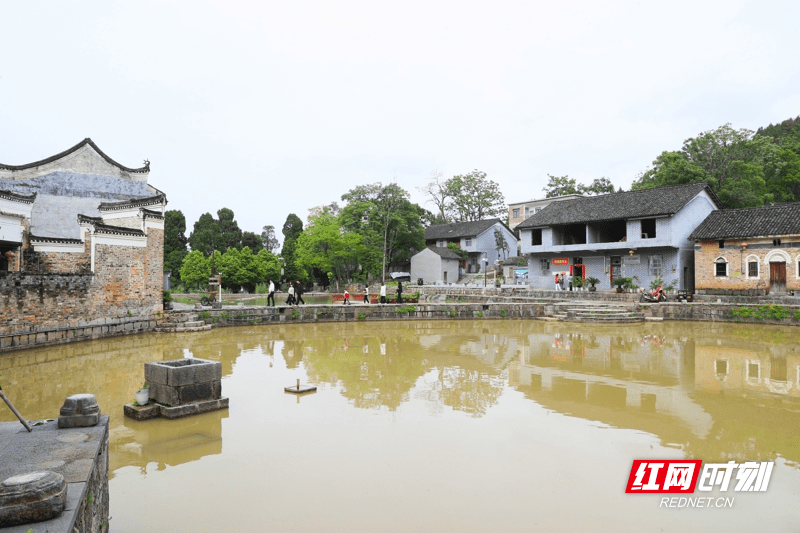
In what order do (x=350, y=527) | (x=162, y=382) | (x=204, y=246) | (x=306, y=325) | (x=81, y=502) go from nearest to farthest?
(x=81, y=502)
(x=350, y=527)
(x=162, y=382)
(x=306, y=325)
(x=204, y=246)

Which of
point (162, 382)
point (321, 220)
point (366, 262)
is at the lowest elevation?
point (162, 382)

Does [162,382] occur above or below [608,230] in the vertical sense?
below

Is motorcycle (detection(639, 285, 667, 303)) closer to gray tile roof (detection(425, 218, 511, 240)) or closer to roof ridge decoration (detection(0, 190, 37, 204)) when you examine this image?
gray tile roof (detection(425, 218, 511, 240))

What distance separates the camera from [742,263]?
25.5 meters

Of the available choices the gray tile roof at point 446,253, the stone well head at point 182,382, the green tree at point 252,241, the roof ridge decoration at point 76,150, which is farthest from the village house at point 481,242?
the stone well head at point 182,382

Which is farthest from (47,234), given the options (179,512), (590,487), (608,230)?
(608,230)

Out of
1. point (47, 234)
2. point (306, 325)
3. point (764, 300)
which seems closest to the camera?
point (306, 325)

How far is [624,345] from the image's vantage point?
48.0ft

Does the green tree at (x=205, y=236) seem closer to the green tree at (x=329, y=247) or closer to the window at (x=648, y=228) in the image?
the green tree at (x=329, y=247)

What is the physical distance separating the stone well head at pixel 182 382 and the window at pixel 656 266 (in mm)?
27411

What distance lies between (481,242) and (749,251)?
23661 mm

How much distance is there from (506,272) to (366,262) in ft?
40.1

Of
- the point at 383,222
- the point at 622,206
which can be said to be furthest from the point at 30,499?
the point at 383,222

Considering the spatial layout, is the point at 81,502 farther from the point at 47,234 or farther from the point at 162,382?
the point at 47,234
